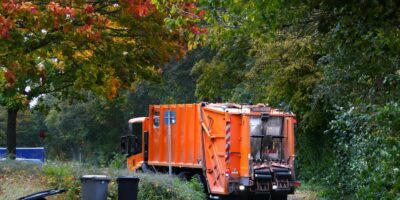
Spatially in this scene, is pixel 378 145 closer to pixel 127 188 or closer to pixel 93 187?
pixel 127 188

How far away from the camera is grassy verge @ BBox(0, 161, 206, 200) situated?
12906 millimetres

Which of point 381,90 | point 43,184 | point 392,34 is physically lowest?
point 43,184

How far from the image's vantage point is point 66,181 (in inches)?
529

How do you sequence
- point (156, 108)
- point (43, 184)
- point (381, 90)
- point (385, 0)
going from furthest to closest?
point (156, 108), point (43, 184), point (381, 90), point (385, 0)

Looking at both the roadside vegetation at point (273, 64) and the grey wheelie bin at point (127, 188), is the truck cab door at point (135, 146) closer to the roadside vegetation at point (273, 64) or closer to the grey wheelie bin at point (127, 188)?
the roadside vegetation at point (273, 64)

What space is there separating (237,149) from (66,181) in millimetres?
5787

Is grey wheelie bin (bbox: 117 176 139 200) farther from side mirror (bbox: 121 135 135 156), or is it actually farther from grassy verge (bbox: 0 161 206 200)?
side mirror (bbox: 121 135 135 156)

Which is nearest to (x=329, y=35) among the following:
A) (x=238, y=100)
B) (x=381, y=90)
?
(x=381, y=90)

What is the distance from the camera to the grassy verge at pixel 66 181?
12906mm

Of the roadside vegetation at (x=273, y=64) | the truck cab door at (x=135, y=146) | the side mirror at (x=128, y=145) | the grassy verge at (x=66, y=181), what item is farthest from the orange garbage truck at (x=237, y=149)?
the side mirror at (x=128, y=145)

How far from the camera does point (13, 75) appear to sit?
13930mm

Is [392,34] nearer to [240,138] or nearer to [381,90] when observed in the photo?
[381,90]

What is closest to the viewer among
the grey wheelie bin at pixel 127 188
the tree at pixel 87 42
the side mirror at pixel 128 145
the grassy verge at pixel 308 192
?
the grey wheelie bin at pixel 127 188

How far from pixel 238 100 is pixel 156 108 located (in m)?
5.59
